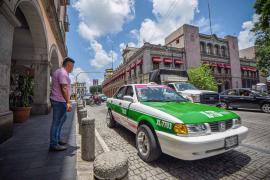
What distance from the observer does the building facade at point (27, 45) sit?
3738 mm

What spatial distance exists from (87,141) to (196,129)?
6.72ft

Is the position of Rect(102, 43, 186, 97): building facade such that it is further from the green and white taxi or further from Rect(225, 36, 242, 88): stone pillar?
the green and white taxi

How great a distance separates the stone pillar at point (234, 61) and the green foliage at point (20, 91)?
3661 centimetres

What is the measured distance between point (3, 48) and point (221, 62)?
3586 cm

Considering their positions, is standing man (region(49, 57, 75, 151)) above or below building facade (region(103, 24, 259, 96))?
below

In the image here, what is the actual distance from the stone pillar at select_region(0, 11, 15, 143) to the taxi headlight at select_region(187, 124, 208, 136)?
4.34 metres

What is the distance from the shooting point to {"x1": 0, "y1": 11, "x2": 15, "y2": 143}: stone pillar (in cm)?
366

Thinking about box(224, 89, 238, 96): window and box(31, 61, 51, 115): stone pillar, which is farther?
box(224, 89, 238, 96): window

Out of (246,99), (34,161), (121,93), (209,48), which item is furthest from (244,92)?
(209,48)

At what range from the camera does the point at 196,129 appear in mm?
2354

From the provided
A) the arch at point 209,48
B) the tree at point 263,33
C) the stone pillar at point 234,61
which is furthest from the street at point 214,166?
the stone pillar at point 234,61

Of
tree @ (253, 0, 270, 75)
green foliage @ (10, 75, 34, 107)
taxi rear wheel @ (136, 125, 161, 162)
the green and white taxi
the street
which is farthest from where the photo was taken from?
tree @ (253, 0, 270, 75)

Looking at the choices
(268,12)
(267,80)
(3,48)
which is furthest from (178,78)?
(267,80)

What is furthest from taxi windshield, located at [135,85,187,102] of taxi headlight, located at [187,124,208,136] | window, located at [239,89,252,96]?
window, located at [239,89,252,96]
